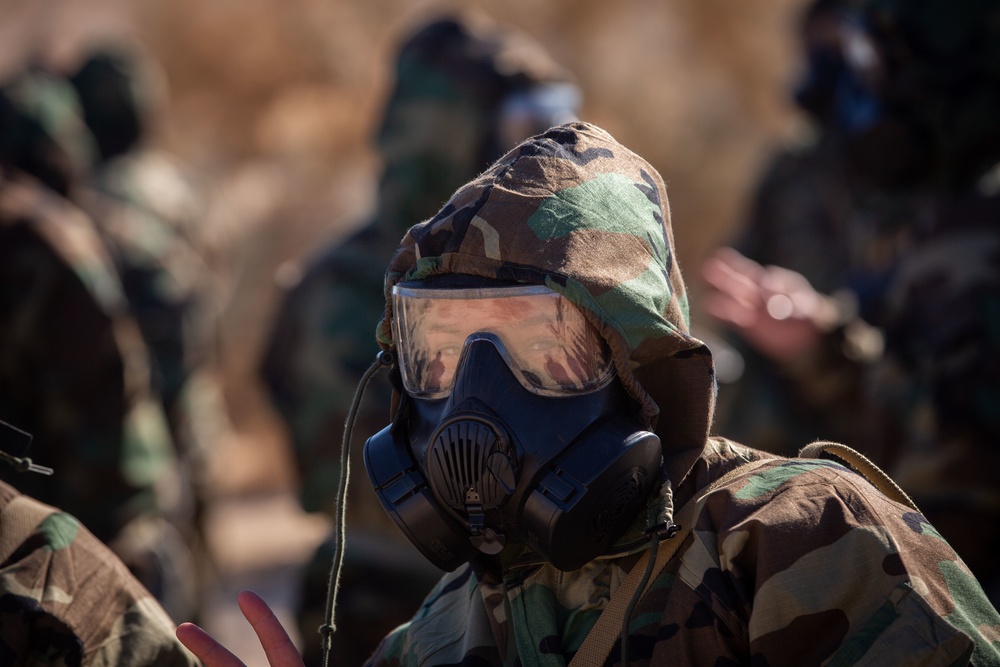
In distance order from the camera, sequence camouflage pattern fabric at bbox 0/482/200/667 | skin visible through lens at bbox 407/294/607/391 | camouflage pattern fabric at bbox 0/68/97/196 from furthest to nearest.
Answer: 1. camouflage pattern fabric at bbox 0/68/97/196
2. camouflage pattern fabric at bbox 0/482/200/667
3. skin visible through lens at bbox 407/294/607/391

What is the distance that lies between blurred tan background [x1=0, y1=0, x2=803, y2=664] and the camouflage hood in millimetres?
→ 9596

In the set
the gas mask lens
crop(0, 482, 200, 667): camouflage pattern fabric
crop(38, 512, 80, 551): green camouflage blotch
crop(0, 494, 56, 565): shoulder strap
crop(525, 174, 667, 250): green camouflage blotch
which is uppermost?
crop(525, 174, 667, 250): green camouflage blotch

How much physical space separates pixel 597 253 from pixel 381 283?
8.96 feet

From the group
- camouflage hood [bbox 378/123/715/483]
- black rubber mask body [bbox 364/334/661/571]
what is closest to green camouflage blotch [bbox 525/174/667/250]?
camouflage hood [bbox 378/123/715/483]

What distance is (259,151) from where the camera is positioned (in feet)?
51.6

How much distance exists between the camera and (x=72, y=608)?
2299 millimetres

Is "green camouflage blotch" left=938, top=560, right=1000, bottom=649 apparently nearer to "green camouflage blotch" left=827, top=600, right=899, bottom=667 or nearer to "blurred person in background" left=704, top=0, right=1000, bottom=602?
"green camouflage blotch" left=827, top=600, right=899, bottom=667

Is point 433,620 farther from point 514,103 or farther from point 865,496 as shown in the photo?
point 514,103

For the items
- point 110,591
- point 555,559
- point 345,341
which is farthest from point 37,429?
point 555,559

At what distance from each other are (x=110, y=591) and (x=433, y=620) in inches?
23.7

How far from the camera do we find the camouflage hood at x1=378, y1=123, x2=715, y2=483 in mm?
2102

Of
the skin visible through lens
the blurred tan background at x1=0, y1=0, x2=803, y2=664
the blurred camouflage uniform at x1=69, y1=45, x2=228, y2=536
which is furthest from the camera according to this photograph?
the blurred tan background at x1=0, y1=0, x2=803, y2=664

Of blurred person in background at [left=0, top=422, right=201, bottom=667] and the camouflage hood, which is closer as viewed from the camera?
the camouflage hood

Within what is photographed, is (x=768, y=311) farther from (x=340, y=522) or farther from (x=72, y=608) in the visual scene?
(x=72, y=608)
